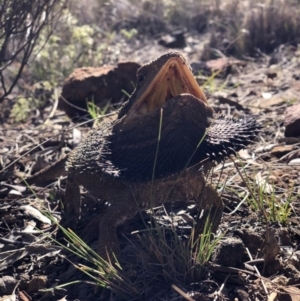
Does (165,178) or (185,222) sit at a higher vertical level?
(165,178)

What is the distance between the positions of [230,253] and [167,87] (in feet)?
3.07

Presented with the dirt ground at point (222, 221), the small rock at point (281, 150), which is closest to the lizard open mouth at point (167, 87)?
the dirt ground at point (222, 221)

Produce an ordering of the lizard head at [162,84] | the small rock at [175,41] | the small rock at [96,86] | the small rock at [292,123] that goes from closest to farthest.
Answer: the lizard head at [162,84] < the small rock at [292,123] < the small rock at [96,86] < the small rock at [175,41]

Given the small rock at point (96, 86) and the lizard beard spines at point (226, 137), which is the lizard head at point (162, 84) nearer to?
the lizard beard spines at point (226, 137)

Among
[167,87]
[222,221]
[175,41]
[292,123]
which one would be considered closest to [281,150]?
[292,123]

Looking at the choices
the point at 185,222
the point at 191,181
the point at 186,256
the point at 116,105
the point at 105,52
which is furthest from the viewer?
the point at 105,52

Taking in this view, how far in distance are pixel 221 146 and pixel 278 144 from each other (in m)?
1.54

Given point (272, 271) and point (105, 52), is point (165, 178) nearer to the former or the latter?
point (272, 271)

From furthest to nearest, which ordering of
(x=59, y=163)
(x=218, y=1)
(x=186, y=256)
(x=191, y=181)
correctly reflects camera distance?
(x=218, y=1), (x=59, y=163), (x=191, y=181), (x=186, y=256)

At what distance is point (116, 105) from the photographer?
5461mm

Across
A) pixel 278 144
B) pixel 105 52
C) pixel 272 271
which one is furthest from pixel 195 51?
pixel 272 271

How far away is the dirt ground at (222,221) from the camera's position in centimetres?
288

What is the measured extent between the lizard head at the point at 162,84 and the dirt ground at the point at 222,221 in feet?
1.46

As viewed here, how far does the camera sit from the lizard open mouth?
10.3 ft
